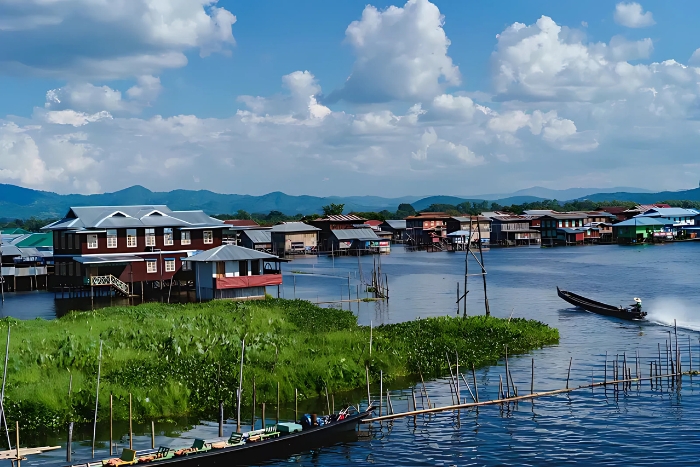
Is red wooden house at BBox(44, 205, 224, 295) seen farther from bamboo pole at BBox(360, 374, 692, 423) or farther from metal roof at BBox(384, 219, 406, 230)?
metal roof at BBox(384, 219, 406, 230)

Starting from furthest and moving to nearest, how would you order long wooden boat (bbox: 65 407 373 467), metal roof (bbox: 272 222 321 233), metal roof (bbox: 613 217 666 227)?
metal roof (bbox: 613 217 666 227) < metal roof (bbox: 272 222 321 233) < long wooden boat (bbox: 65 407 373 467)

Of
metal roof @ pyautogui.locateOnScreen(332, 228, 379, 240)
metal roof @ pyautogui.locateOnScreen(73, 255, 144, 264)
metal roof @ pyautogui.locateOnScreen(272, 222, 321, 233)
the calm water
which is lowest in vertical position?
the calm water

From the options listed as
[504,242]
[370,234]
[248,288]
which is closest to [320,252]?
[370,234]

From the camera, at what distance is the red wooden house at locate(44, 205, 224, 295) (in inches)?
2067

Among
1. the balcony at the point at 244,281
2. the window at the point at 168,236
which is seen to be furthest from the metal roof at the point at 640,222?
the balcony at the point at 244,281

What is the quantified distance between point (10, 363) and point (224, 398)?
262 inches

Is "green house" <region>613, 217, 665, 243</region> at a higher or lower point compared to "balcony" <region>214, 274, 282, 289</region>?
higher

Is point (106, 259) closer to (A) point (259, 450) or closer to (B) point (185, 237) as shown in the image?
(B) point (185, 237)

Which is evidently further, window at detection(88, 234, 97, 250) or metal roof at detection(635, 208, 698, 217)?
metal roof at detection(635, 208, 698, 217)

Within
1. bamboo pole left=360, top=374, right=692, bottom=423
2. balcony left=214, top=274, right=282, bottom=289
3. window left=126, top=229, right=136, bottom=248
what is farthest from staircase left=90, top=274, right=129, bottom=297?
bamboo pole left=360, top=374, right=692, bottom=423

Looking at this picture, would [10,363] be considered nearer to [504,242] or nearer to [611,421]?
[611,421]

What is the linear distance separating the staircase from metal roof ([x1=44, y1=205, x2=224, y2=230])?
12.8 feet

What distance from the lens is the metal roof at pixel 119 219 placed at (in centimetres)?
5331

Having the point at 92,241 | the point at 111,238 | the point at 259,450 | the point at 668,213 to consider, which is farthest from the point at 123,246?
the point at 668,213
